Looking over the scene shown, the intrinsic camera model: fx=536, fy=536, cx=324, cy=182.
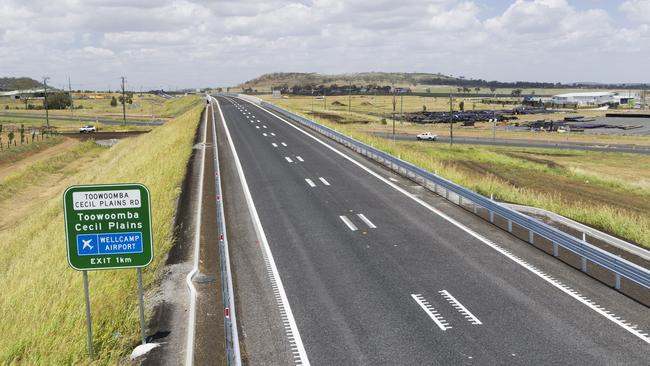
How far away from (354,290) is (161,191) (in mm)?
11656

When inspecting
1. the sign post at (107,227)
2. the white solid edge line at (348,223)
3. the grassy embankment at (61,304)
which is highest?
the sign post at (107,227)

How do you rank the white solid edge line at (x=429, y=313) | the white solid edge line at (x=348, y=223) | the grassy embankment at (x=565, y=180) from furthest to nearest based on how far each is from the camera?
the grassy embankment at (x=565, y=180) < the white solid edge line at (x=348, y=223) < the white solid edge line at (x=429, y=313)

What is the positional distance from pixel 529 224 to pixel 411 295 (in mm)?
5151

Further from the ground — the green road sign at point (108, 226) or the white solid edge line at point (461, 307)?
the green road sign at point (108, 226)

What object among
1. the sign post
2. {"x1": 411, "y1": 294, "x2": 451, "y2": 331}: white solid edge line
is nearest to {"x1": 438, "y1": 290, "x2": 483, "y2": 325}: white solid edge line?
{"x1": 411, "y1": 294, "x2": 451, "y2": 331}: white solid edge line

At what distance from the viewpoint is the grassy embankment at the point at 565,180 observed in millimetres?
17844

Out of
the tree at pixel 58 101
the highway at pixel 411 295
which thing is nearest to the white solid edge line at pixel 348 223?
the highway at pixel 411 295

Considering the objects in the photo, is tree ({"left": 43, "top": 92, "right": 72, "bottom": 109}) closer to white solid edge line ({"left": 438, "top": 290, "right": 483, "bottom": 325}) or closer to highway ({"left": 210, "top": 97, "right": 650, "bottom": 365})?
highway ({"left": 210, "top": 97, "right": 650, "bottom": 365})

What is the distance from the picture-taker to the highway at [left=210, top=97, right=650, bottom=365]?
9109mm

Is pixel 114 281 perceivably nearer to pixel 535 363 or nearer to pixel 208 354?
pixel 208 354

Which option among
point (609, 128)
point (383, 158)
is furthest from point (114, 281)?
point (609, 128)

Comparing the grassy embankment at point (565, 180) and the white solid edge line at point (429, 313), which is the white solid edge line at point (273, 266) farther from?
the grassy embankment at point (565, 180)

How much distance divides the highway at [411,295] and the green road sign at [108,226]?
8.57ft

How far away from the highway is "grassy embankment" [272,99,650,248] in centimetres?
364
